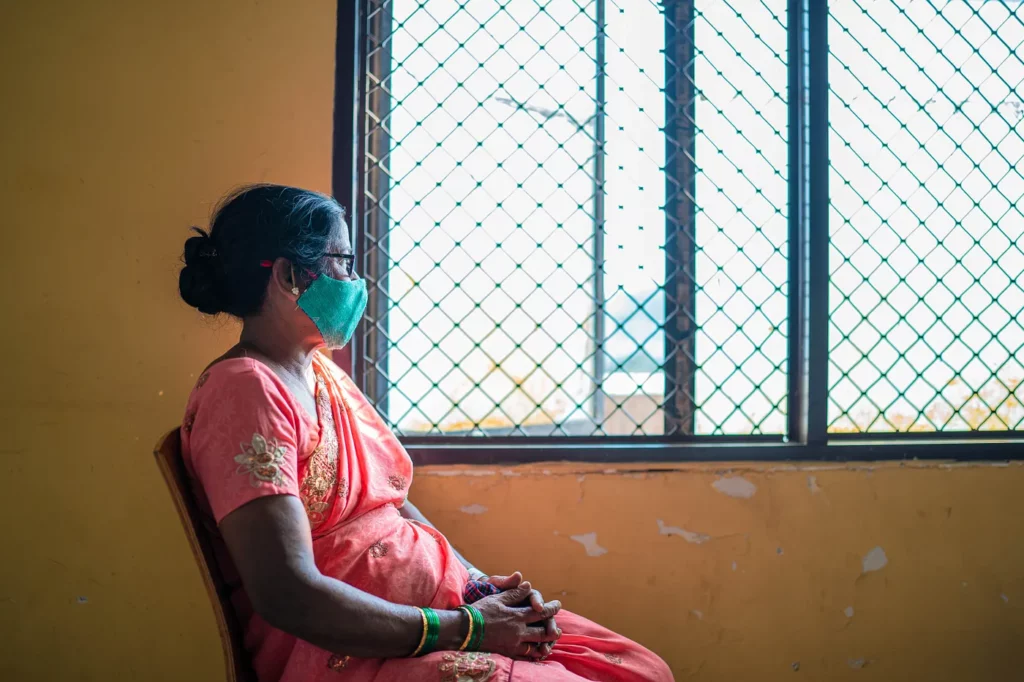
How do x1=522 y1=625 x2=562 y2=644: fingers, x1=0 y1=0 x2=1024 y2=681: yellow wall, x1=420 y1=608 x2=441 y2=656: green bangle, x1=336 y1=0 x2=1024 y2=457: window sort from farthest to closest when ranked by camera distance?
x1=336 y1=0 x2=1024 y2=457: window
x1=0 y1=0 x2=1024 y2=681: yellow wall
x1=522 y1=625 x2=562 y2=644: fingers
x1=420 y1=608 x2=441 y2=656: green bangle

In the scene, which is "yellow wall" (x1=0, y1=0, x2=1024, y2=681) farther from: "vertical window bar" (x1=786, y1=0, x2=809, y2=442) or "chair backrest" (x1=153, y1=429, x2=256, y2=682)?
"chair backrest" (x1=153, y1=429, x2=256, y2=682)

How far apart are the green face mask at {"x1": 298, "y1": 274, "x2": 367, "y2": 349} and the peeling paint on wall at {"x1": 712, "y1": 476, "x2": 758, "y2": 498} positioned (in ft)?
3.56

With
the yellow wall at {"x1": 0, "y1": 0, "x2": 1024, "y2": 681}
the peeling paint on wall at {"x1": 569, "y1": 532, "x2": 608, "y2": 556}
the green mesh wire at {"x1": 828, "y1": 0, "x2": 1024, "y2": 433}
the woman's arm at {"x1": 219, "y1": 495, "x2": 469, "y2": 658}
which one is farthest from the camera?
the green mesh wire at {"x1": 828, "y1": 0, "x2": 1024, "y2": 433}

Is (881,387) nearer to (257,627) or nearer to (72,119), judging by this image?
(257,627)

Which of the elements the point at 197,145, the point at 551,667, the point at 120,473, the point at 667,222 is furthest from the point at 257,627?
the point at 667,222

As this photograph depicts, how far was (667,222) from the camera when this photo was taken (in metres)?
1.96

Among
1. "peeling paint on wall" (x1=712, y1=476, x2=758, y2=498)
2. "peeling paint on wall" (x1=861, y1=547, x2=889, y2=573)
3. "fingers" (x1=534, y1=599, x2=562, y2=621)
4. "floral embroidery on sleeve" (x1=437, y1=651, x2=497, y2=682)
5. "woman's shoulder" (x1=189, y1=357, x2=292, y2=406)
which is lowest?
"peeling paint on wall" (x1=861, y1=547, x2=889, y2=573)

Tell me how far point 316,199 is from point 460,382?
58.2 inches

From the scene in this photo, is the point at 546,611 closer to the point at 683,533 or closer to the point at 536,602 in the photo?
the point at 536,602

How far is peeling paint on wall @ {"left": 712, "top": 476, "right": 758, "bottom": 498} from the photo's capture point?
1.81m

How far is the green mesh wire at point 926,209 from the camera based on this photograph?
199 centimetres

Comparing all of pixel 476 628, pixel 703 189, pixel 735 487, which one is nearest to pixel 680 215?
pixel 703 189

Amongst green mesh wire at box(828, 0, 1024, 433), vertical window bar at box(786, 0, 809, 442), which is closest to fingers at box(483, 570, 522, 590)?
vertical window bar at box(786, 0, 809, 442)

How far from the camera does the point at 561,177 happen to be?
195 centimetres
